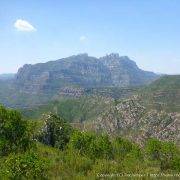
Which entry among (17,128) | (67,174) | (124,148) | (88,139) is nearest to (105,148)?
(88,139)

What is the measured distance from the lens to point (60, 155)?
3322 inches

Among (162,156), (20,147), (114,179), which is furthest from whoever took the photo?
(162,156)

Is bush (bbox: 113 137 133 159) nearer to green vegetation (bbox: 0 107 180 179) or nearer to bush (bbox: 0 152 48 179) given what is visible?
green vegetation (bbox: 0 107 180 179)

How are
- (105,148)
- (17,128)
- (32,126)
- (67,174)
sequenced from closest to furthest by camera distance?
(67,174) → (17,128) → (32,126) → (105,148)

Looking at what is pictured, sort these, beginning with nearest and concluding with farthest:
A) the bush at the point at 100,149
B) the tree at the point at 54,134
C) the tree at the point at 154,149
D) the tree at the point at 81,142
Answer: the bush at the point at 100,149, the tree at the point at 81,142, the tree at the point at 154,149, the tree at the point at 54,134

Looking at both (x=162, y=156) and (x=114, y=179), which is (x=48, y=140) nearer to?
(x=162, y=156)

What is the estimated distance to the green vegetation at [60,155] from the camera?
55.5 m

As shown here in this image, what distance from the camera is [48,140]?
158m

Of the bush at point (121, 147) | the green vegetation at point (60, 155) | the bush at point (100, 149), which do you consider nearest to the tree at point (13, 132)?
the green vegetation at point (60, 155)

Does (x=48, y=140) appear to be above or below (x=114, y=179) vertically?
below

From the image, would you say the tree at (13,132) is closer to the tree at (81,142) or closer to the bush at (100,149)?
the bush at (100,149)

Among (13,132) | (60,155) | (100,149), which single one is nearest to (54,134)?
(100,149)

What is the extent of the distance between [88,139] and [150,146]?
31.3 m

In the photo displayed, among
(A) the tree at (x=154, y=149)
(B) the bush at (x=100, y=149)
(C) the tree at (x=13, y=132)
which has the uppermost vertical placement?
(C) the tree at (x=13, y=132)
